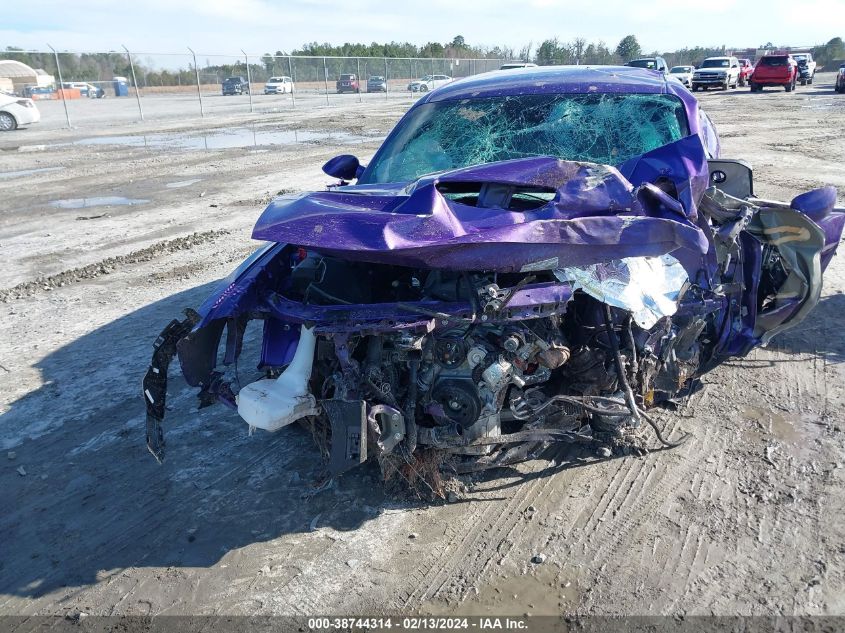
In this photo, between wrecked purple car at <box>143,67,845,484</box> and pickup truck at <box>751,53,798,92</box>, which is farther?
pickup truck at <box>751,53,798,92</box>

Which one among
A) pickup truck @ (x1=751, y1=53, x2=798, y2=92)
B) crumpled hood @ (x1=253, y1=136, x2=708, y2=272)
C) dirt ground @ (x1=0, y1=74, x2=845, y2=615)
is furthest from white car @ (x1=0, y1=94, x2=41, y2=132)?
pickup truck @ (x1=751, y1=53, x2=798, y2=92)

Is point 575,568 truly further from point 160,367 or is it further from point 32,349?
point 32,349

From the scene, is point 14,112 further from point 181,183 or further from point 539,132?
point 539,132

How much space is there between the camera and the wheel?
69.5ft

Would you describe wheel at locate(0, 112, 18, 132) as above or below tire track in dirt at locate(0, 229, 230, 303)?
above

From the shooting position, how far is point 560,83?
4.40 metres

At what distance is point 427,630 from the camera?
246 cm

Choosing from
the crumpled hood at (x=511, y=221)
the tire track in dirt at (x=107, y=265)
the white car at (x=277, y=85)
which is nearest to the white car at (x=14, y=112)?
the tire track in dirt at (x=107, y=265)

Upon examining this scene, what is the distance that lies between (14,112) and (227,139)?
774 cm

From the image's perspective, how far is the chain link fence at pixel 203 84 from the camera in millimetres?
27062

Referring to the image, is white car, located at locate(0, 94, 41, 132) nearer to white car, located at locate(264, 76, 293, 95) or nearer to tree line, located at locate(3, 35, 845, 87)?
tree line, located at locate(3, 35, 845, 87)

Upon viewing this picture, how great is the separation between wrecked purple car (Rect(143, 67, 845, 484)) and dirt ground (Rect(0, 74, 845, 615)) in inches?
11.4

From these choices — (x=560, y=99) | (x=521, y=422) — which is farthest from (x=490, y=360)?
(x=560, y=99)

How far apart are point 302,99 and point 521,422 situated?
124ft
